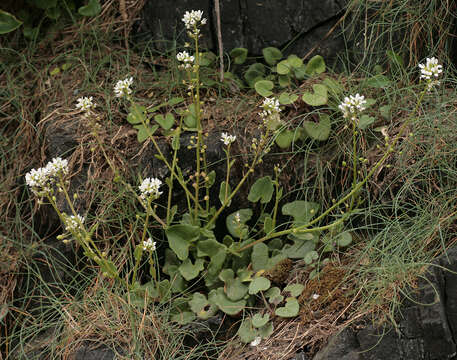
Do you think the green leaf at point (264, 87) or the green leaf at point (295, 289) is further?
the green leaf at point (264, 87)

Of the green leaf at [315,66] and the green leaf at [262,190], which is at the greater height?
the green leaf at [315,66]

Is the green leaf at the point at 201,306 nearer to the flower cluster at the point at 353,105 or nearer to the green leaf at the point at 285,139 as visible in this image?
the green leaf at the point at 285,139

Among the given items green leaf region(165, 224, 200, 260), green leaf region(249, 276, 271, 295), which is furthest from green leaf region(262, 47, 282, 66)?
green leaf region(249, 276, 271, 295)

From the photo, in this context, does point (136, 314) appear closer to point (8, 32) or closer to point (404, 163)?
point (404, 163)

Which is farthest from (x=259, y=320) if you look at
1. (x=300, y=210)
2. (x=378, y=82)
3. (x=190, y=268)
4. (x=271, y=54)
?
(x=271, y=54)

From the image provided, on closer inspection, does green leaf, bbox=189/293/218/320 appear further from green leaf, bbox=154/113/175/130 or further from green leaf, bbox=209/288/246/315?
green leaf, bbox=154/113/175/130

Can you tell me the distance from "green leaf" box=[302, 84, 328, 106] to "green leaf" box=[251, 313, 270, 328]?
34.7 inches

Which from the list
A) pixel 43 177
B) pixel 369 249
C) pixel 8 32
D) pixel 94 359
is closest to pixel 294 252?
pixel 369 249

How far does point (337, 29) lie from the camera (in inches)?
104

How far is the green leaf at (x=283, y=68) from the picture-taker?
252 cm

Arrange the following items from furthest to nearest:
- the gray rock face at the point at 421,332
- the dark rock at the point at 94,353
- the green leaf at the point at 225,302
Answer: the green leaf at the point at 225,302 < the dark rock at the point at 94,353 < the gray rock face at the point at 421,332

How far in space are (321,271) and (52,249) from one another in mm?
1169

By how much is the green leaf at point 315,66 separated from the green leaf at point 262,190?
62cm

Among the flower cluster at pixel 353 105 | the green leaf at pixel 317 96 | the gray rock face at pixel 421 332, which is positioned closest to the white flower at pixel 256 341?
the gray rock face at pixel 421 332
